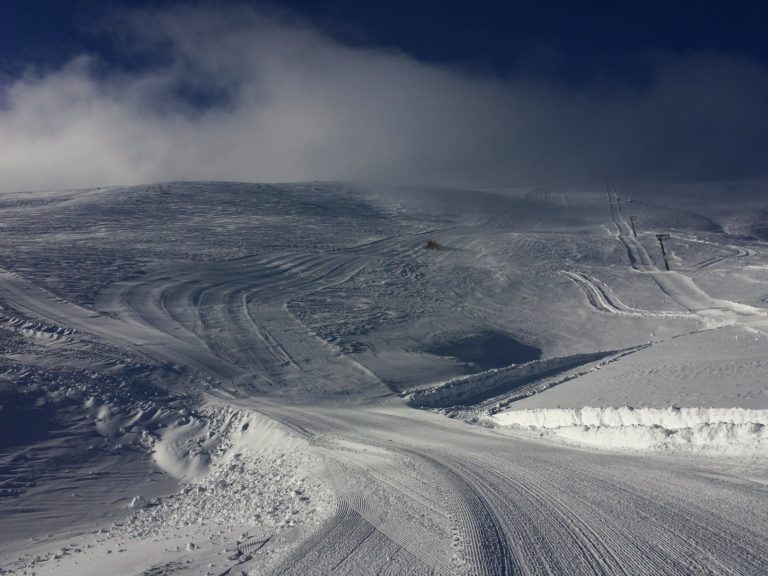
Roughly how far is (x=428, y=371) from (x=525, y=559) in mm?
15229

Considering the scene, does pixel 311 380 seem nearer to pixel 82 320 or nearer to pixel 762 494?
pixel 82 320

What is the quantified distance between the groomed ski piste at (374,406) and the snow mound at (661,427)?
0.16 ft

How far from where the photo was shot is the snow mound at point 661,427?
8898 mm

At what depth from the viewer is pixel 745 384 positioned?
12.2 metres

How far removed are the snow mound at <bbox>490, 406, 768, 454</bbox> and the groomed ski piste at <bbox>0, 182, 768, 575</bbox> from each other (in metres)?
0.05

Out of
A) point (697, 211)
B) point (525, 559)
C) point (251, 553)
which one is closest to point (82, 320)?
point (251, 553)

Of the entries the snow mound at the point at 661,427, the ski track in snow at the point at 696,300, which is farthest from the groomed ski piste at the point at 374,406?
the ski track in snow at the point at 696,300

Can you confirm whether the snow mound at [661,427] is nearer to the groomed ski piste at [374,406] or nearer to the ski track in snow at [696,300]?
the groomed ski piste at [374,406]

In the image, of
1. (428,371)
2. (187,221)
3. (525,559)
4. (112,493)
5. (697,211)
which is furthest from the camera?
(697,211)

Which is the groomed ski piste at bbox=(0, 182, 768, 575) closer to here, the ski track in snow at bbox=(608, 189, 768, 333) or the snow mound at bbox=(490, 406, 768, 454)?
the snow mound at bbox=(490, 406, 768, 454)

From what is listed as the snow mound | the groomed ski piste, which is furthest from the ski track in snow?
the snow mound

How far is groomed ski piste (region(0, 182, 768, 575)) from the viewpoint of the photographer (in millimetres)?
6855

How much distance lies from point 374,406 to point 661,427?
939 cm

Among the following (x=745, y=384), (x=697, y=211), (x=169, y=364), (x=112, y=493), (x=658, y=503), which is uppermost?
(x=697, y=211)
